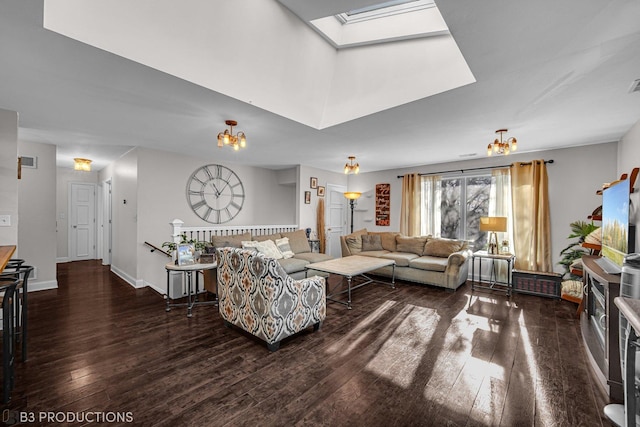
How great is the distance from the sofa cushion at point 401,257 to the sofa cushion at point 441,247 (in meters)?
0.30

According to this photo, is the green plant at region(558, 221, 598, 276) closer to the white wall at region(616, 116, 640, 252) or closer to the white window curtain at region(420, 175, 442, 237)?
the white wall at region(616, 116, 640, 252)

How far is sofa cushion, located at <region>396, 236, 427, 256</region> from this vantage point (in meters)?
5.54

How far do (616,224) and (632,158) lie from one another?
1466 mm

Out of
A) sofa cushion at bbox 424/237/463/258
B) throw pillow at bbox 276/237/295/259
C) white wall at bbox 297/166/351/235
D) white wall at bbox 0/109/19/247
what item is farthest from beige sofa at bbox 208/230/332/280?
white wall at bbox 0/109/19/247

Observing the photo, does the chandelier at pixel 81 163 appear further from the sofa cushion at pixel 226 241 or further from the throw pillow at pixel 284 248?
the throw pillow at pixel 284 248

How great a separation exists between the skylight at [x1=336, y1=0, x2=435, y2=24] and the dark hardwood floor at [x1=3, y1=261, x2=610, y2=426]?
→ 3.08 metres

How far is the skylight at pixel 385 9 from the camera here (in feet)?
7.98

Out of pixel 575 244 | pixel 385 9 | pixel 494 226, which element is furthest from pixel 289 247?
pixel 575 244

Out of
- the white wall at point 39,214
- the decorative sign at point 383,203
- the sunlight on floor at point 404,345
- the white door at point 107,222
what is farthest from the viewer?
the decorative sign at point 383,203

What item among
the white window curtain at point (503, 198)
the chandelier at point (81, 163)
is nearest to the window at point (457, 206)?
the white window curtain at point (503, 198)

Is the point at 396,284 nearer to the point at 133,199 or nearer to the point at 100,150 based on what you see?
the point at 133,199

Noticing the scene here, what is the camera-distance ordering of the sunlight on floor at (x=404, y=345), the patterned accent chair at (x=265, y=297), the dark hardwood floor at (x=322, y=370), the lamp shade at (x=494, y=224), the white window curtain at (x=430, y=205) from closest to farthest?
1. the dark hardwood floor at (x=322, y=370)
2. the sunlight on floor at (x=404, y=345)
3. the patterned accent chair at (x=265, y=297)
4. the lamp shade at (x=494, y=224)
5. the white window curtain at (x=430, y=205)

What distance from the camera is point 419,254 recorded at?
5.48m

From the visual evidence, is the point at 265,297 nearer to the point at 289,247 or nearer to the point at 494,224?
the point at 289,247
